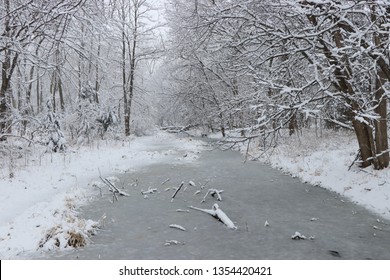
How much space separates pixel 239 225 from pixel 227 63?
37.1 feet

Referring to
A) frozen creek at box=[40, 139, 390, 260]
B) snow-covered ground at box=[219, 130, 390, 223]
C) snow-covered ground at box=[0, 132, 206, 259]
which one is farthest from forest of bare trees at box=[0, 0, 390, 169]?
frozen creek at box=[40, 139, 390, 260]

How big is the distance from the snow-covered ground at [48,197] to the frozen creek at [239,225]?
0.40m

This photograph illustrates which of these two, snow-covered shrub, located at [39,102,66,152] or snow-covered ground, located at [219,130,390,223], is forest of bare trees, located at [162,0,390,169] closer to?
snow-covered ground, located at [219,130,390,223]

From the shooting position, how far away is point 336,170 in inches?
426

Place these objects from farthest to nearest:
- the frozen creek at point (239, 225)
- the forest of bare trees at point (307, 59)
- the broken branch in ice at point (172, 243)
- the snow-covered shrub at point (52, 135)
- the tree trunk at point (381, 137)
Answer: the snow-covered shrub at point (52, 135), the tree trunk at point (381, 137), the forest of bare trees at point (307, 59), the broken branch in ice at point (172, 243), the frozen creek at point (239, 225)

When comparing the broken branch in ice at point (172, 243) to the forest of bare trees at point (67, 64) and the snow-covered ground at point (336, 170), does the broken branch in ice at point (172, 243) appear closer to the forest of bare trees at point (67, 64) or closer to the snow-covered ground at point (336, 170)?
the snow-covered ground at point (336, 170)

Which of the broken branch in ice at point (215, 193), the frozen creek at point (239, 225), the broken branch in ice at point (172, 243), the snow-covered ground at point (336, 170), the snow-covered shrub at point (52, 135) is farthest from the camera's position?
the snow-covered shrub at point (52, 135)

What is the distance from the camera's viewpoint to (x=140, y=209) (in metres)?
8.23

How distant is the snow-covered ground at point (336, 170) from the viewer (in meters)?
8.27

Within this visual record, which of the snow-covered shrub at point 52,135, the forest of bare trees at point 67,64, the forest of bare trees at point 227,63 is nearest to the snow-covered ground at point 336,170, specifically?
the forest of bare trees at point 227,63

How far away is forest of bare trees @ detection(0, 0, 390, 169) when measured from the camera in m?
6.84

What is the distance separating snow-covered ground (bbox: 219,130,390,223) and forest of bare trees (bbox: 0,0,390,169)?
621mm
